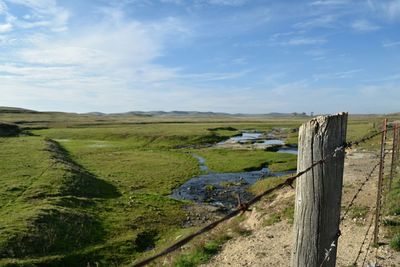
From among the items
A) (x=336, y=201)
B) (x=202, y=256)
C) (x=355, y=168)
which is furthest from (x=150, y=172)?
(x=336, y=201)

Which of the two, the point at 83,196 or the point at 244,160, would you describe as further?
the point at 244,160

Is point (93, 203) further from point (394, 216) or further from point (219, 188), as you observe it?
point (394, 216)

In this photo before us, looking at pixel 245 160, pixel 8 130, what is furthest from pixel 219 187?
pixel 8 130

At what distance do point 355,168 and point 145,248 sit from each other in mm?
19684

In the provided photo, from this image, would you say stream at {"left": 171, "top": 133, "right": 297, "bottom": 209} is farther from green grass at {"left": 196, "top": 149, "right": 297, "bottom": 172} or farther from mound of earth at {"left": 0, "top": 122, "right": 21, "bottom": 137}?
mound of earth at {"left": 0, "top": 122, "right": 21, "bottom": 137}

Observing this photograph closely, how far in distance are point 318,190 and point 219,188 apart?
3415cm

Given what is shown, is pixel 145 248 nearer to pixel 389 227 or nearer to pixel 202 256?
pixel 202 256

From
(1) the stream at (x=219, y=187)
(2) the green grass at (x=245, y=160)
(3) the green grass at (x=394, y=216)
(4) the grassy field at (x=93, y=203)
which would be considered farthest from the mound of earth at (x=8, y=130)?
(3) the green grass at (x=394, y=216)

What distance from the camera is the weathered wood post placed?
3.88 metres

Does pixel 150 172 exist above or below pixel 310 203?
below

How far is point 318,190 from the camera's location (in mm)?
3936

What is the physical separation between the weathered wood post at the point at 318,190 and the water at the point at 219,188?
26.5 meters

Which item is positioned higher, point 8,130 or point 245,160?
point 8,130

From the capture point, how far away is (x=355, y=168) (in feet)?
104
